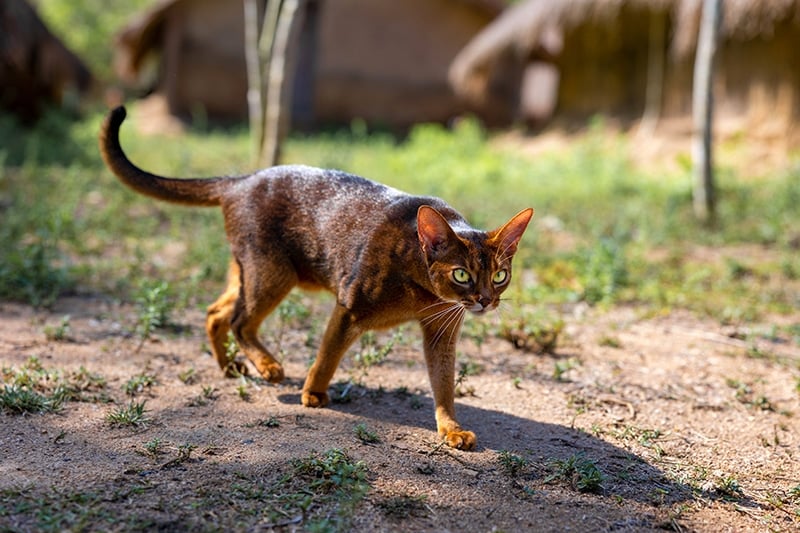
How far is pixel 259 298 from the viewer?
3943mm

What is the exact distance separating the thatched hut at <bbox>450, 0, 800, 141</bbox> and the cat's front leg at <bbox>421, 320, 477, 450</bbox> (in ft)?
25.8

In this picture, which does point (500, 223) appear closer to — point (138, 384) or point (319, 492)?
point (138, 384)

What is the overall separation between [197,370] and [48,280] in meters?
1.65

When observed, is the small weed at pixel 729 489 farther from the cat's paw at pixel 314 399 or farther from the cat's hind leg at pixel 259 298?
the cat's hind leg at pixel 259 298

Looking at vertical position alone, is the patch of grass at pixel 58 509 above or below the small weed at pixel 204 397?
below

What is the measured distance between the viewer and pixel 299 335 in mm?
5020

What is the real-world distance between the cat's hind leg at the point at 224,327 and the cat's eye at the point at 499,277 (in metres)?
1.41

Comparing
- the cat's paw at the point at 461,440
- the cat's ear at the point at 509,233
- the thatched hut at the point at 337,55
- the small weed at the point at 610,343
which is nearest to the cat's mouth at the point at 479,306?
the cat's ear at the point at 509,233

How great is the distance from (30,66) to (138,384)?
34.8 feet

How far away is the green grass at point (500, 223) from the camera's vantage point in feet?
18.9

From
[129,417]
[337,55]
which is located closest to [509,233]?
[129,417]

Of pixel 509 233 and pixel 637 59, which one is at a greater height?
pixel 637 59

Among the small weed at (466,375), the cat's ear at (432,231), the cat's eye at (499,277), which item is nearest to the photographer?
the cat's ear at (432,231)

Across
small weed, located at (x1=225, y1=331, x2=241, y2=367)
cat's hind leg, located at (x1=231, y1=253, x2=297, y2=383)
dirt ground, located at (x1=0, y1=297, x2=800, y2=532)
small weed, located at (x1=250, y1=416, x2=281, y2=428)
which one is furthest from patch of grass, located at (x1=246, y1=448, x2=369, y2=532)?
small weed, located at (x1=225, y1=331, x2=241, y2=367)
